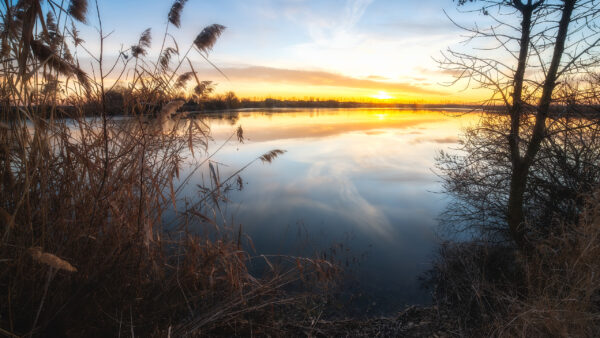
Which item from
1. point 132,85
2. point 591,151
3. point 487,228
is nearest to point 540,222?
point 487,228

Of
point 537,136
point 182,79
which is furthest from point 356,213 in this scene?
point 182,79

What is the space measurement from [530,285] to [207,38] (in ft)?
11.4

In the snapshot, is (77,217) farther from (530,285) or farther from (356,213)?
(356,213)

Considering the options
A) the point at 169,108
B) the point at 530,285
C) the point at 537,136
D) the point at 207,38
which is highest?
the point at 207,38

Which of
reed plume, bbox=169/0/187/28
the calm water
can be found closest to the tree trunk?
the calm water

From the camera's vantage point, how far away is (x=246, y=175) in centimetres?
888

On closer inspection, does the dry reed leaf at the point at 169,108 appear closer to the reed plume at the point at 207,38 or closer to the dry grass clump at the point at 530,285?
the reed plume at the point at 207,38

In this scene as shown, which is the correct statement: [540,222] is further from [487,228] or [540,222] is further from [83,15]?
[83,15]

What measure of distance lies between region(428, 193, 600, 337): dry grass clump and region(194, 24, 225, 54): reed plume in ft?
9.78

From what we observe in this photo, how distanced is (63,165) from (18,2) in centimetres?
105

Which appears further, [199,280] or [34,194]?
[199,280]

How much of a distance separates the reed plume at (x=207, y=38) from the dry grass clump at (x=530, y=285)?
117 inches

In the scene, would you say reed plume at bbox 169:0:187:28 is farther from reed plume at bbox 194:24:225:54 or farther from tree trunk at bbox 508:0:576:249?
tree trunk at bbox 508:0:576:249

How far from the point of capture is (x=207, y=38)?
2.35 metres
